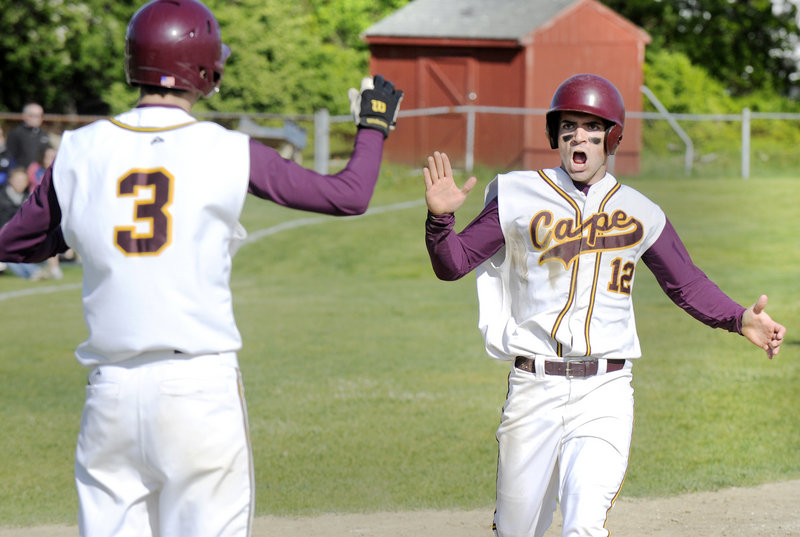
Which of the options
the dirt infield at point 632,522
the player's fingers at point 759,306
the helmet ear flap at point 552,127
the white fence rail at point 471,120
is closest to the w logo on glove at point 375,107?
the helmet ear flap at point 552,127

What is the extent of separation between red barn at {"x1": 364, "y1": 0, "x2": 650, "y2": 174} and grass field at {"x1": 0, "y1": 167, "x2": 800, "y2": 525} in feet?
27.7

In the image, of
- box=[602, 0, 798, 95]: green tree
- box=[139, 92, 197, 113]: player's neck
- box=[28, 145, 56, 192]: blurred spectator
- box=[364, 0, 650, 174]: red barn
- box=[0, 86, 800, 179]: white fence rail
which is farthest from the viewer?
box=[602, 0, 798, 95]: green tree

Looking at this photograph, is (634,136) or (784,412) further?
(634,136)

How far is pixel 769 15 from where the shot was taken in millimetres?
38344

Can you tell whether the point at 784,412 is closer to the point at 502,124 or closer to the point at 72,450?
the point at 72,450

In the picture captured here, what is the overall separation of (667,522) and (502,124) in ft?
69.0

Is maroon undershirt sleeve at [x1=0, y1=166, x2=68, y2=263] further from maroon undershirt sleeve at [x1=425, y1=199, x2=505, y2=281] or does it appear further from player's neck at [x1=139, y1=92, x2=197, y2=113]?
maroon undershirt sleeve at [x1=425, y1=199, x2=505, y2=281]

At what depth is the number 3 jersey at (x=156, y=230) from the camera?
357 centimetres

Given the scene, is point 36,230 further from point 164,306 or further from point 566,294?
point 566,294

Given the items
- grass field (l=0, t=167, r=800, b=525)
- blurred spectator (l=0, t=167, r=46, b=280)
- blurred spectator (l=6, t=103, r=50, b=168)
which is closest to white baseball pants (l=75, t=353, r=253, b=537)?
grass field (l=0, t=167, r=800, b=525)

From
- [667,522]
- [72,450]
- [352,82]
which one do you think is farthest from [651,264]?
[352,82]

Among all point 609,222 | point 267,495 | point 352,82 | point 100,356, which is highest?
point 352,82

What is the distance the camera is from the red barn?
27.8 m

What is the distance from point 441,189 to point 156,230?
4.87 ft
